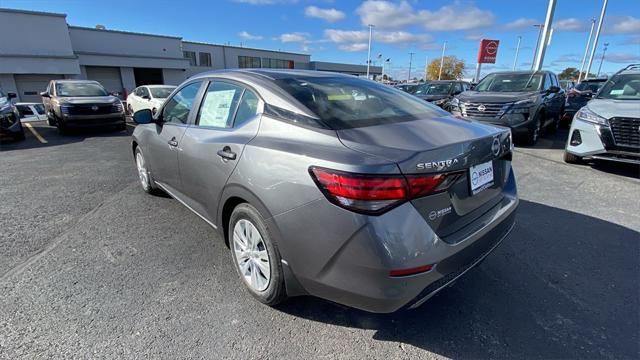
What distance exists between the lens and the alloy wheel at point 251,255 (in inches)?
86.1

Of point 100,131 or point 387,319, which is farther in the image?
point 100,131

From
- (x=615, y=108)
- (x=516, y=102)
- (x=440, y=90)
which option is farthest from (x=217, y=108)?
(x=440, y=90)

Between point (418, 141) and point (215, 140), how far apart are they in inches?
61.1

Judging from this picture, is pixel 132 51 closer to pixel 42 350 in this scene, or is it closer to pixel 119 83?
pixel 119 83

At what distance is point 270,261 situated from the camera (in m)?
2.06

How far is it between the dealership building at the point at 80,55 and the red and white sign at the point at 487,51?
85.3 ft

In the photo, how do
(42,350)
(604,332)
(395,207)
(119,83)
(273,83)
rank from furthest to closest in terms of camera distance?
(119,83) < (273,83) < (604,332) < (42,350) < (395,207)

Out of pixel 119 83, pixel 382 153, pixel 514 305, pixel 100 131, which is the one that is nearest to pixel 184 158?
pixel 382 153

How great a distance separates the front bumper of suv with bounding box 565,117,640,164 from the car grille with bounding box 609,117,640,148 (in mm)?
44

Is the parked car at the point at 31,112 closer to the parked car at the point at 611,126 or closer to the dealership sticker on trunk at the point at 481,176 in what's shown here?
the dealership sticker on trunk at the point at 481,176

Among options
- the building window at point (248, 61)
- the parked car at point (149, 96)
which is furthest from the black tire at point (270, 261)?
the building window at point (248, 61)

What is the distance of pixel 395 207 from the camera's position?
1579 mm

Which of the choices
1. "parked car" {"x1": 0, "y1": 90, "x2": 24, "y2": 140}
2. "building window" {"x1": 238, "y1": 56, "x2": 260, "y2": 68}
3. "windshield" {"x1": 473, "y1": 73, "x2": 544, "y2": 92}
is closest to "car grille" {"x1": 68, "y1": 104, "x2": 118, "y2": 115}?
"parked car" {"x1": 0, "y1": 90, "x2": 24, "y2": 140}

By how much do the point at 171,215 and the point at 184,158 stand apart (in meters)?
1.17
